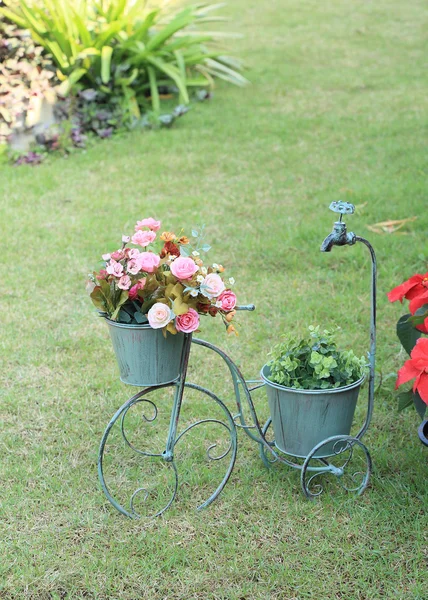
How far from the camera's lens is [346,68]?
28.5 ft

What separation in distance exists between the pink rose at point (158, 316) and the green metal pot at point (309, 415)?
1.63 feet

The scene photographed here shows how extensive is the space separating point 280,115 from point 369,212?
8.04 ft

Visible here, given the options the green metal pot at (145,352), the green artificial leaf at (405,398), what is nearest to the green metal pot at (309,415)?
the green artificial leaf at (405,398)

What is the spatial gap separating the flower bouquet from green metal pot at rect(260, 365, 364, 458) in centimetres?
33

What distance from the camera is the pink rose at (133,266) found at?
2289 mm

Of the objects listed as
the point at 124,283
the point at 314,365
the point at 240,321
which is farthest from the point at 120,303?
the point at 240,321

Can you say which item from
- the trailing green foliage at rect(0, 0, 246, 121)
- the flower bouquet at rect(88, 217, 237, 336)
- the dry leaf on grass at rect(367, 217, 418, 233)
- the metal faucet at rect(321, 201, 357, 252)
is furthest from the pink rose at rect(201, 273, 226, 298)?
the trailing green foliage at rect(0, 0, 246, 121)

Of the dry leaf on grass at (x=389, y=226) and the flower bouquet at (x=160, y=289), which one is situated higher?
the flower bouquet at (x=160, y=289)

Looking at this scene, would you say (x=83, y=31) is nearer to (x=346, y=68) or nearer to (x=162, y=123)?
(x=162, y=123)

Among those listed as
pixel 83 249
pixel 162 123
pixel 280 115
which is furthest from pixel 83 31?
pixel 83 249

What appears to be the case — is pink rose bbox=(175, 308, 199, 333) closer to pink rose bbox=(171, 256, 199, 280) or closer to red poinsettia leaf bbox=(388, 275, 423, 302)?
pink rose bbox=(171, 256, 199, 280)

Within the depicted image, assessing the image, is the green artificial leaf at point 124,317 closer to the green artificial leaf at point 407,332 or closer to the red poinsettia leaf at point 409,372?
the red poinsettia leaf at point 409,372

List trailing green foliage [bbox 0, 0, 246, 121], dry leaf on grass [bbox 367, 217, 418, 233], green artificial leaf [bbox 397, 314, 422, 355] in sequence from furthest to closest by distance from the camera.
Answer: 1. trailing green foliage [bbox 0, 0, 246, 121]
2. dry leaf on grass [bbox 367, 217, 418, 233]
3. green artificial leaf [bbox 397, 314, 422, 355]

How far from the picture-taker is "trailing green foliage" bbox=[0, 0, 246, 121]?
6.41 metres
